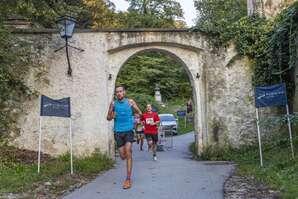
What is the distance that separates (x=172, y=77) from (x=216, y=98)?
29.2 metres

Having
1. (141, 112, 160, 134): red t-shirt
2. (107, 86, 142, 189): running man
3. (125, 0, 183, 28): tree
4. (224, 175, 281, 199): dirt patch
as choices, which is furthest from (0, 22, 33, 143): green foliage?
(125, 0, 183, 28): tree

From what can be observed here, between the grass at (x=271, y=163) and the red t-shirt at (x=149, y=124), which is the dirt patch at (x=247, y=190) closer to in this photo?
the grass at (x=271, y=163)

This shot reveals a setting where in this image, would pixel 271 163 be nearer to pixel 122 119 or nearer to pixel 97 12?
pixel 122 119

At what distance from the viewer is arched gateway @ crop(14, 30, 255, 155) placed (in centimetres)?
1366

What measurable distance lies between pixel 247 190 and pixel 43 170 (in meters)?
4.75

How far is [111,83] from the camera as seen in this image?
14.2 metres

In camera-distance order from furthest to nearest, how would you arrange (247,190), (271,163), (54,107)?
(54,107)
(271,163)
(247,190)

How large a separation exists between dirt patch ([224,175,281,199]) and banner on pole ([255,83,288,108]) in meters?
2.64

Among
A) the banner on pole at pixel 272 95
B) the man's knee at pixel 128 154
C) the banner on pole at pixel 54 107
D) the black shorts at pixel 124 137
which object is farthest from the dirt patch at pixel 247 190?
the banner on pole at pixel 54 107

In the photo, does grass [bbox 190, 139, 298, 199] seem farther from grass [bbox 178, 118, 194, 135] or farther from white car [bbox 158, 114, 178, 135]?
grass [bbox 178, 118, 194, 135]

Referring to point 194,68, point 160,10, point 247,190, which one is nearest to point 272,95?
point 194,68

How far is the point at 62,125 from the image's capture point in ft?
44.9

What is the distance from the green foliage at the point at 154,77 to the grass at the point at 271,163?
27.3m

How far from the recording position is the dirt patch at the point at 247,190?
288 inches
